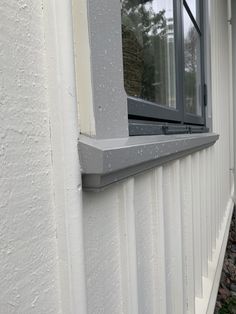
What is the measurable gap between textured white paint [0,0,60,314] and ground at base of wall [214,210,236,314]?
2023 mm

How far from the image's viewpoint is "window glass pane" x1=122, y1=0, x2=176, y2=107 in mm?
1088

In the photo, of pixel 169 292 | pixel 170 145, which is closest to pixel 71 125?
pixel 170 145

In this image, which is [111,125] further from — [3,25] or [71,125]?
[3,25]

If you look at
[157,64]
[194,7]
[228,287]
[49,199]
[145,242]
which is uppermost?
[194,7]

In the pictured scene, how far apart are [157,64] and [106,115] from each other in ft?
3.00

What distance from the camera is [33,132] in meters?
0.49

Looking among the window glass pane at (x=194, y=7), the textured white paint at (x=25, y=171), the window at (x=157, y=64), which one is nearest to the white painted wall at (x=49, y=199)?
the textured white paint at (x=25, y=171)

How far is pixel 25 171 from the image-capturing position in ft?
1.53

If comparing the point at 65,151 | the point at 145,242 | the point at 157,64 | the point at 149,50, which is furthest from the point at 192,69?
the point at 65,151

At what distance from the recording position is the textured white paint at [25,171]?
433 mm

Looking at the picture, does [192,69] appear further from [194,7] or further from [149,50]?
[149,50]

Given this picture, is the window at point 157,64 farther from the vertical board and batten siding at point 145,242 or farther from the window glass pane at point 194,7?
the vertical board and batten siding at point 145,242

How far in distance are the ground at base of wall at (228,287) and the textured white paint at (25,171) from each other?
6.64 feet

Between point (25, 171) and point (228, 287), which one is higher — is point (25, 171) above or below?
above
